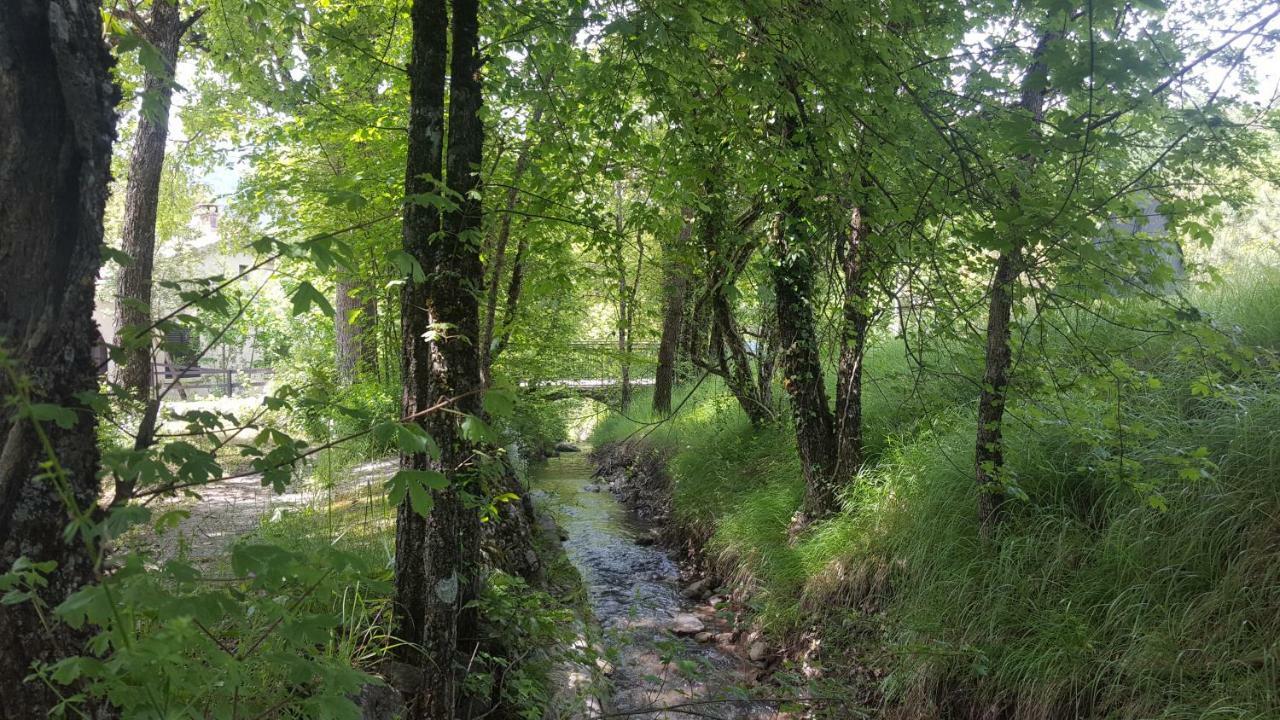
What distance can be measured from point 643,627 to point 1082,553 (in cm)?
325

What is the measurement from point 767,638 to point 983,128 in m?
4.02

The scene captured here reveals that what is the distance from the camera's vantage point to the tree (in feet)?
9.70

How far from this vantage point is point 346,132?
19.7ft

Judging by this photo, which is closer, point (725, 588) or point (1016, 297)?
point (1016, 297)

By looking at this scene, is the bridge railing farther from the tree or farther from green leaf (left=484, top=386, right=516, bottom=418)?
green leaf (left=484, top=386, right=516, bottom=418)

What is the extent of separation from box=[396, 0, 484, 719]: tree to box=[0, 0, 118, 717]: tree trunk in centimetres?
119

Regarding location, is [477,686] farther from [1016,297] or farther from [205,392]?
[205,392]

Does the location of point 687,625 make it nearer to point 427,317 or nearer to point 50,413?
point 427,317

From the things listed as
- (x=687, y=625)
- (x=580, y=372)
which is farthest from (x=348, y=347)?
(x=687, y=625)

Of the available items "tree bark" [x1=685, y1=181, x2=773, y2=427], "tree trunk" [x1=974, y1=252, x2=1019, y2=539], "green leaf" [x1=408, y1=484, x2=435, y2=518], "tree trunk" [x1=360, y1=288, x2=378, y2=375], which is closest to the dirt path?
"tree trunk" [x1=360, y1=288, x2=378, y2=375]

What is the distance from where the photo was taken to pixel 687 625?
5883 mm

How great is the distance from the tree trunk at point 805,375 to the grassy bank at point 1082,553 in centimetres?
37

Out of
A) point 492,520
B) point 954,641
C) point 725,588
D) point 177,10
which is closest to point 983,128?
point 954,641

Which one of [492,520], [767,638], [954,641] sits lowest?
[767,638]
